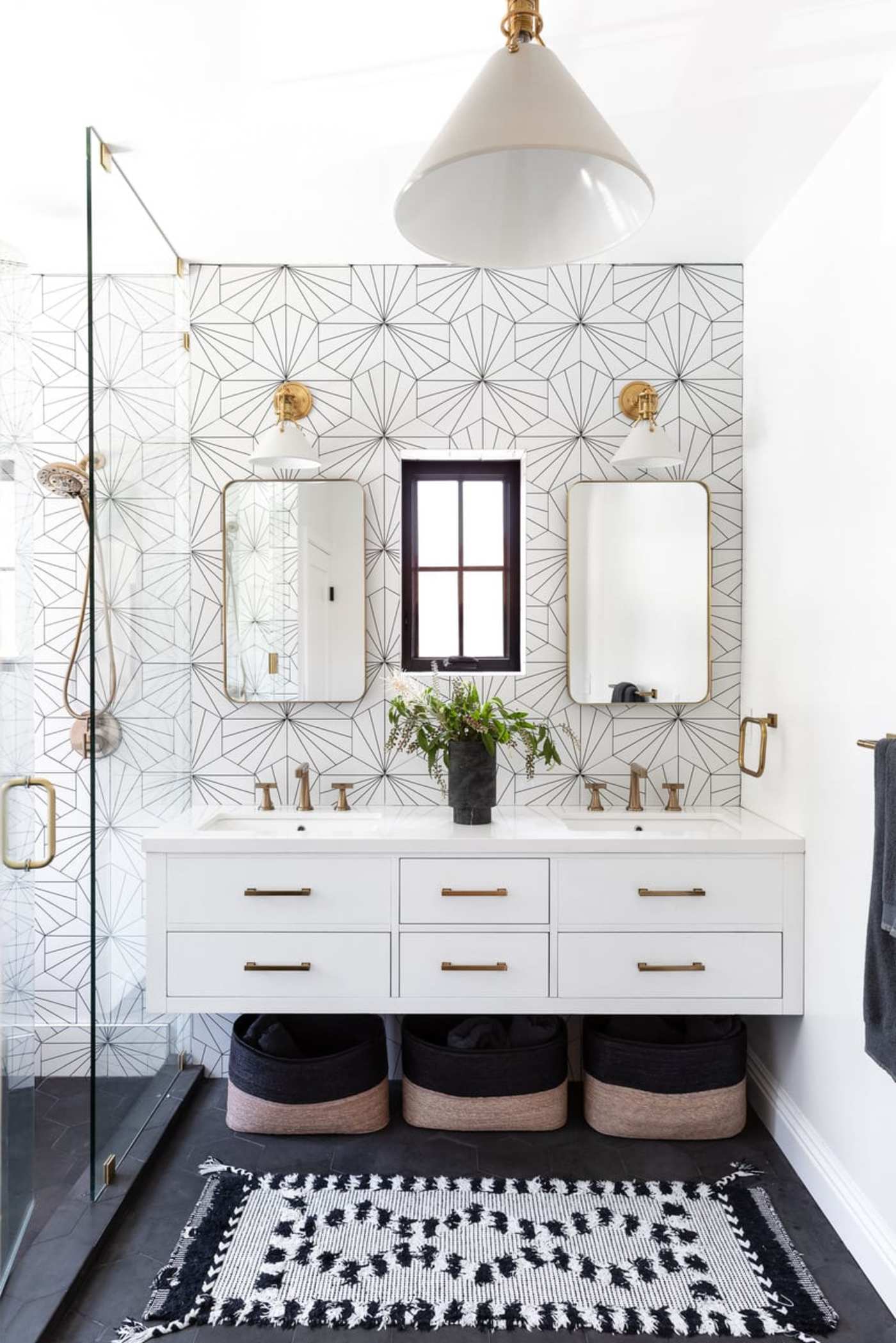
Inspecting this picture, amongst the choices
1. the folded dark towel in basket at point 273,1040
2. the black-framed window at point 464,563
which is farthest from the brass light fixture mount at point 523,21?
the folded dark towel in basket at point 273,1040

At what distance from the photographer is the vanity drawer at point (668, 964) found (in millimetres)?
2186

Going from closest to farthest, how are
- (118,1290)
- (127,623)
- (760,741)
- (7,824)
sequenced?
1. (7,824)
2. (118,1290)
3. (127,623)
4. (760,741)

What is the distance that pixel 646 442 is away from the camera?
241 cm

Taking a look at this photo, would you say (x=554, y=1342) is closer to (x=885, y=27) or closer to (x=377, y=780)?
(x=377, y=780)

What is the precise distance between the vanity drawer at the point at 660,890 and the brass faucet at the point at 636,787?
40 cm

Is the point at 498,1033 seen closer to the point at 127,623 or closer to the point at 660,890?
the point at 660,890

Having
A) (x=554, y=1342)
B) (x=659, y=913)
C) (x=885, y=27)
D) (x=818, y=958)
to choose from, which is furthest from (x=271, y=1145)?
(x=885, y=27)

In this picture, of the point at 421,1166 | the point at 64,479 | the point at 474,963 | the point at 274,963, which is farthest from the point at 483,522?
the point at 421,1166

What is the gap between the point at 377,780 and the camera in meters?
2.67

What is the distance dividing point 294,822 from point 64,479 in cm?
117

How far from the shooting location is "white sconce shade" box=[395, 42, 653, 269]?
1.01m

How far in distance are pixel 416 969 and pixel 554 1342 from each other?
2.66 ft

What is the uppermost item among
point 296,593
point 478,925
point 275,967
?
point 296,593

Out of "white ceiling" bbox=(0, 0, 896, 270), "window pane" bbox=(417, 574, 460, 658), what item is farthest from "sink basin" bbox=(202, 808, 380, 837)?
"white ceiling" bbox=(0, 0, 896, 270)
